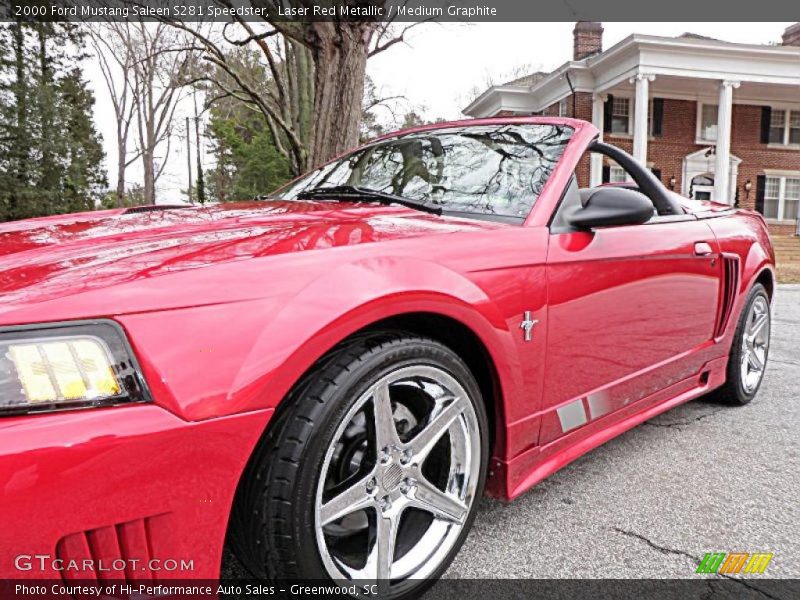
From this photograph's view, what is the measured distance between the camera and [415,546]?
1.62m

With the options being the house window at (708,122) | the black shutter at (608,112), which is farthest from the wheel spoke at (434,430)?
the house window at (708,122)

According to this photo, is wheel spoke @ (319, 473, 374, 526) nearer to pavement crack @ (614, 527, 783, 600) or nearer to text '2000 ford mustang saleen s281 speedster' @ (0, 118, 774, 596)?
text '2000 ford mustang saleen s281 speedster' @ (0, 118, 774, 596)

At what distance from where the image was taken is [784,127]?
22.4 metres

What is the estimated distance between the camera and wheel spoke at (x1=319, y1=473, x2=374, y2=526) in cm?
137

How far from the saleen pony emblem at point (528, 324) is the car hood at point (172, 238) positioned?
0.31m

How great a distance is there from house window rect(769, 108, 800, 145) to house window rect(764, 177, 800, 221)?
1521 mm

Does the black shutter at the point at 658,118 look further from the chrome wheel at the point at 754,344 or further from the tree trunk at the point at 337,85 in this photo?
the chrome wheel at the point at 754,344

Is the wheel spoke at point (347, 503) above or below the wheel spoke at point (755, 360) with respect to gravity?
above

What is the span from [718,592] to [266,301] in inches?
58.8

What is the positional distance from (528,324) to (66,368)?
122 cm

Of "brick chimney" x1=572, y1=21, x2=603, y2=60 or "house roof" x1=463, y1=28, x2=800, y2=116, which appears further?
"brick chimney" x1=572, y1=21, x2=603, y2=60

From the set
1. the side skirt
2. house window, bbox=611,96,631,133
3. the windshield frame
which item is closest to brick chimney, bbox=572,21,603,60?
house window, bbox=611,96,631,133

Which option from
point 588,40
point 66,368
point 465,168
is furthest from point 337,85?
point 588,40

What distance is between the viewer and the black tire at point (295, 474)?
1.26 meters
